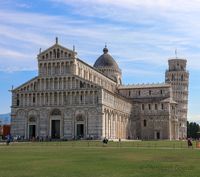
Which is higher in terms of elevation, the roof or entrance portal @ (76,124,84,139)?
the roof

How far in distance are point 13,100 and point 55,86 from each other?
457 inches

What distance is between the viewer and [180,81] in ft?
503

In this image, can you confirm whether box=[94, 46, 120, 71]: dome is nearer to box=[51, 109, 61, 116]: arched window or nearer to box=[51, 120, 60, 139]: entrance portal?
box=[51, 109, 61, 116]: arched window

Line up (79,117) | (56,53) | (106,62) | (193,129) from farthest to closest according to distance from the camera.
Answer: (193,129)
(106,62)
(56,53)
(79,117)

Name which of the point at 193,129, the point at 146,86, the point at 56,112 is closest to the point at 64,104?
the point at 56,112

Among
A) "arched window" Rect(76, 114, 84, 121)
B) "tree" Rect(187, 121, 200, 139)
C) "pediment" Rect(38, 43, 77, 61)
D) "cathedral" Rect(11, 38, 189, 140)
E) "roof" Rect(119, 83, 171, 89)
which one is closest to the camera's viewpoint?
"cathedral" Rect(11, 38, 189, 140)

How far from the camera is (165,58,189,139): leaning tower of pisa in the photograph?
151875 mm

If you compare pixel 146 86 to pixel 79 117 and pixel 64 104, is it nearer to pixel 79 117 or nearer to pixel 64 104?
pixel 79 117

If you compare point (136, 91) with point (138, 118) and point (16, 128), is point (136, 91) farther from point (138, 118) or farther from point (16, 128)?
point (16, 128)

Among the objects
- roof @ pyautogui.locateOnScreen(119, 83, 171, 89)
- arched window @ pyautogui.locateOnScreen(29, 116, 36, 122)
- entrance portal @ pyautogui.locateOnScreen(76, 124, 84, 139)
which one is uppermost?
roof @ pyautogui.locateOnScreen(119, 83, 171, 89)

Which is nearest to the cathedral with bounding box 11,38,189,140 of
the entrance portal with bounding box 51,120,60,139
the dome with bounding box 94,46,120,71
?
the entrance portal with bounding box 51,120,60,139

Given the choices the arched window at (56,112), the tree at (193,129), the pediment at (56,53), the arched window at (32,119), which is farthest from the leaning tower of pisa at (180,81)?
the arched window at (32,119)

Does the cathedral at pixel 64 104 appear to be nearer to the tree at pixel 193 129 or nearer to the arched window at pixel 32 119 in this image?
the arched window at pixel 32 119

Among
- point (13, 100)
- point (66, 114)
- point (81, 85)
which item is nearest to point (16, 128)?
point (13, 100)
